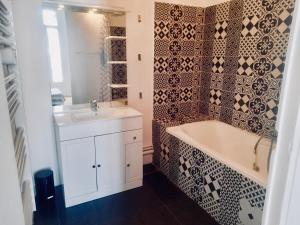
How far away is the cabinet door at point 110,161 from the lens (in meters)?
2.12

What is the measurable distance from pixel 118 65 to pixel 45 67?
0.77 m

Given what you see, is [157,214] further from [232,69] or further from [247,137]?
[232,69]

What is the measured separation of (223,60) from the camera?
2592 mm

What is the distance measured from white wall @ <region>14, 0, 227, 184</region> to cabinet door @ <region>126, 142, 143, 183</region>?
0.46m

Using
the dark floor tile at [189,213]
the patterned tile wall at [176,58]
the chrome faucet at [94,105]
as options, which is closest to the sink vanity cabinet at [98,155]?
the chrome faucet at [94,105]

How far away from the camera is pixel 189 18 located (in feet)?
8.94

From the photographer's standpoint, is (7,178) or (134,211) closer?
(7,178)

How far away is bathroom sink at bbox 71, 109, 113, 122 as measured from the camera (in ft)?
6.93

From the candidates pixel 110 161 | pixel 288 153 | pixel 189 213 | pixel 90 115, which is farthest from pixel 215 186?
pixel 288 153

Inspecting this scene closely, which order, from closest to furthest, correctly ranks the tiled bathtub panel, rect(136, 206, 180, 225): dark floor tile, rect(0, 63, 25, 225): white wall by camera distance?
1. rect(0, 63, 25, 225): white wall
2. the tiled bathtub panel
3. rect(136, 206, 180, 225): dark floor tile

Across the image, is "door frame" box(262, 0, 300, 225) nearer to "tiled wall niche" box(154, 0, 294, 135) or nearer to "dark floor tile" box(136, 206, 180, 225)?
"dark floor tile" box(136, 206, 180, 225)

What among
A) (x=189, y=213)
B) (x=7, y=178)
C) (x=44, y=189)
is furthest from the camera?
(x=44, y=189)

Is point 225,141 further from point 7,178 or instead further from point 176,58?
point 7,178

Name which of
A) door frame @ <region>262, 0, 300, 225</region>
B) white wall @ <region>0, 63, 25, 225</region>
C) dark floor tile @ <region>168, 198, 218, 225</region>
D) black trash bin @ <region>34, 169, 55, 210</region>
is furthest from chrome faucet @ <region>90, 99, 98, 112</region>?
door frame @ <region>262, 0, 300, 225</region>
